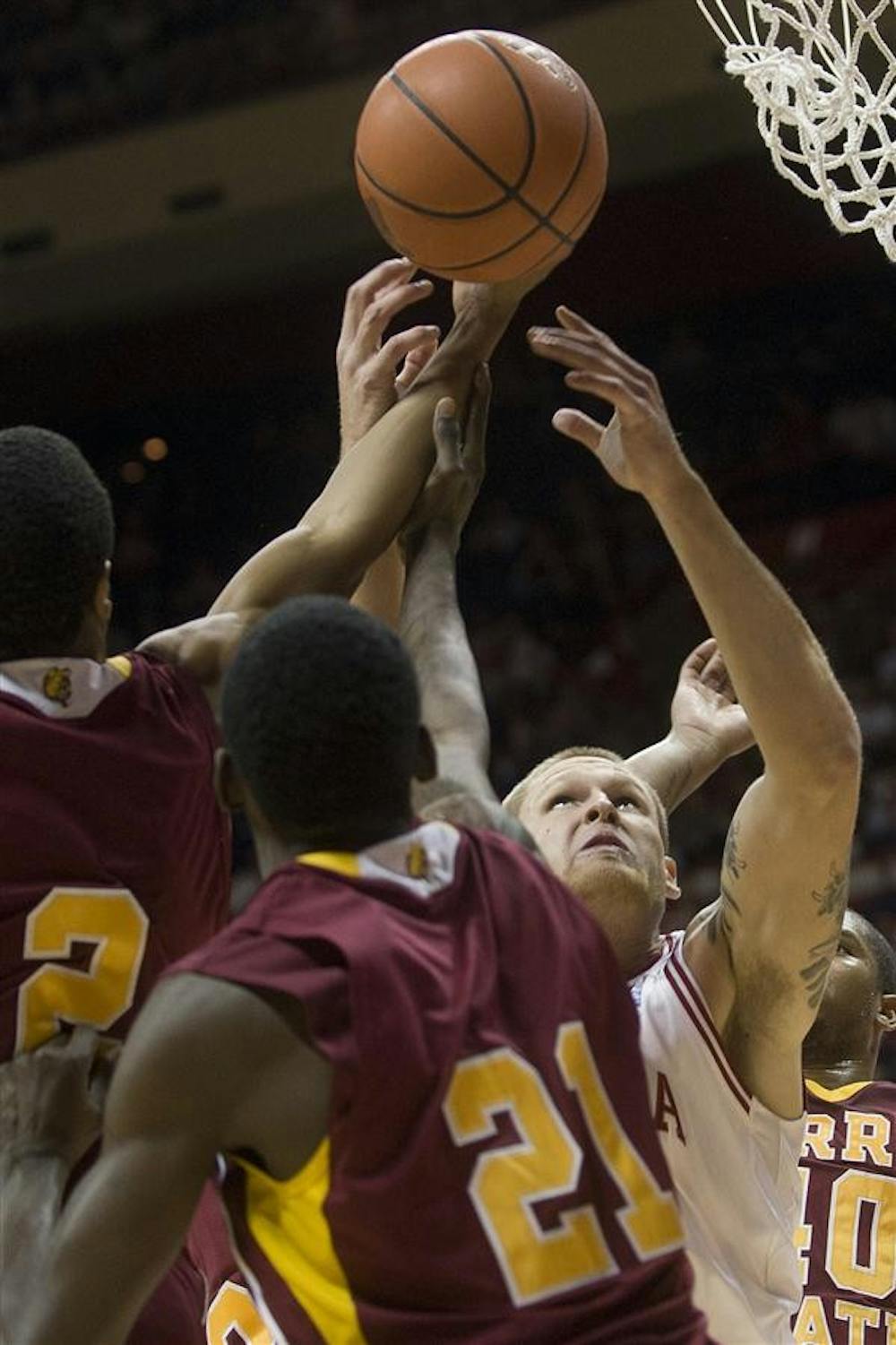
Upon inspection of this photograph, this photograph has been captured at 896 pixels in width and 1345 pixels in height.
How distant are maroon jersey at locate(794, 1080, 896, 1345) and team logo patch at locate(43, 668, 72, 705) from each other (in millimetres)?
1810

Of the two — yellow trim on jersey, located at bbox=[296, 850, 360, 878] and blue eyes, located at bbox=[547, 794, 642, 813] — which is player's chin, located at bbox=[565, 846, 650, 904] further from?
yellow trim on jersey, located at bbox=[296, 850, 360, 878]

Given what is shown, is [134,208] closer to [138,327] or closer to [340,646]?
[138,327]

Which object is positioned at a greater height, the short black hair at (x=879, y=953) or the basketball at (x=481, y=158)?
the basketball at (x=481, y=158)

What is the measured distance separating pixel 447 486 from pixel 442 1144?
1042 millimetres

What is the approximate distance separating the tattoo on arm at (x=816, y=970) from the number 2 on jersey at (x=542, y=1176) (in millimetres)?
909

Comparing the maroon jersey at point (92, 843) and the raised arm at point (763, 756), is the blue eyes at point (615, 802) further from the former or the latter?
the maroon jersey at point (92, 843)

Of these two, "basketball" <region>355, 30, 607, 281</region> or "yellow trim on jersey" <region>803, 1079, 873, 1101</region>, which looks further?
"yellow trim on jersey" <region>803, 1079, 873, 1101</region>

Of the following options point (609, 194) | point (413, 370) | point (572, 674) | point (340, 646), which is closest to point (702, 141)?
point (609, 194)

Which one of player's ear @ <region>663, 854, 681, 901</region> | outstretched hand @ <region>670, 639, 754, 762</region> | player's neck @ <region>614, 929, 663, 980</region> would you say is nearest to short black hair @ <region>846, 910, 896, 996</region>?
outstretched hand @ <region>670, 639, 754, 762</region>

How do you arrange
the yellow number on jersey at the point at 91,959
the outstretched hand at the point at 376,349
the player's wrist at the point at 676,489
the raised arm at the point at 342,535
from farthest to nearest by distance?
the outstretched hand at the point at 376,349 → the player's wrist at the point at 676,489 → the raised arm at the point at 342,535 → the yellow number on jersey at the point at 91,959

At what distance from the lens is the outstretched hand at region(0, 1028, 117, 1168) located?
2035mm

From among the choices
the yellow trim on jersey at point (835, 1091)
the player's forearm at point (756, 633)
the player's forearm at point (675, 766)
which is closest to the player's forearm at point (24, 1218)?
the player's forearm at point (756, 633)

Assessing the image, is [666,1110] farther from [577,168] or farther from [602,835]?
[577,168]

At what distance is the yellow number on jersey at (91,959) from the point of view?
2158mm
